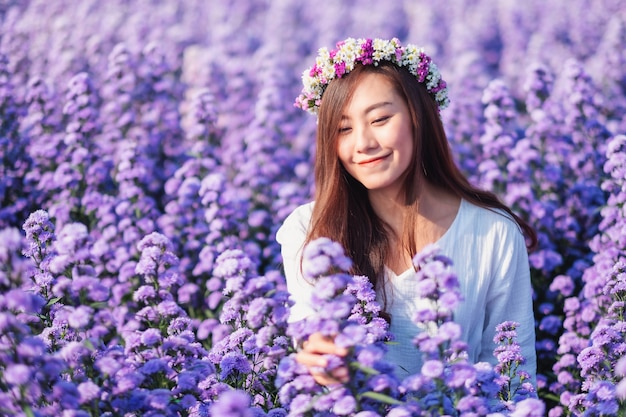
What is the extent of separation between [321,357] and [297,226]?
1276 millimetres

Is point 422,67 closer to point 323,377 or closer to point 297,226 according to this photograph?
point 297,226

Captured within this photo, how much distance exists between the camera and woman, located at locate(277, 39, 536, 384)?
2.87m

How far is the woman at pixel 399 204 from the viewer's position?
2869 mm

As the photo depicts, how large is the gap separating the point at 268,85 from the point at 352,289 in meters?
4.55

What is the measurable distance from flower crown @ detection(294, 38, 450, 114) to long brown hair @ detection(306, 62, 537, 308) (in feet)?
0.12

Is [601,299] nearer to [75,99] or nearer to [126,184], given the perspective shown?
[126,184]

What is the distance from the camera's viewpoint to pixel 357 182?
3.18 metres

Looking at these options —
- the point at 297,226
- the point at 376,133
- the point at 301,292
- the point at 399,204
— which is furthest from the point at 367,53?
the point at 301,292

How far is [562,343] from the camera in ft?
11.3

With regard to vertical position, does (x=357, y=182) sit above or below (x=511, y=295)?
above

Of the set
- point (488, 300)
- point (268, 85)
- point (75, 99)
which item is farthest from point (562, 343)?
point (268, 85)

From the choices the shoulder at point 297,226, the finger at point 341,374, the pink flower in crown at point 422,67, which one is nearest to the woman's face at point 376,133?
the pink flower in crown at point 422,67

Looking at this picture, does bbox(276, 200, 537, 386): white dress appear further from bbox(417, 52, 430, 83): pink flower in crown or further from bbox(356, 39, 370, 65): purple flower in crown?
bbox(356, 39, 370, 65): purple flower in crown

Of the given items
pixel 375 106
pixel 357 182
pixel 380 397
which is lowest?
pixel 380 397
